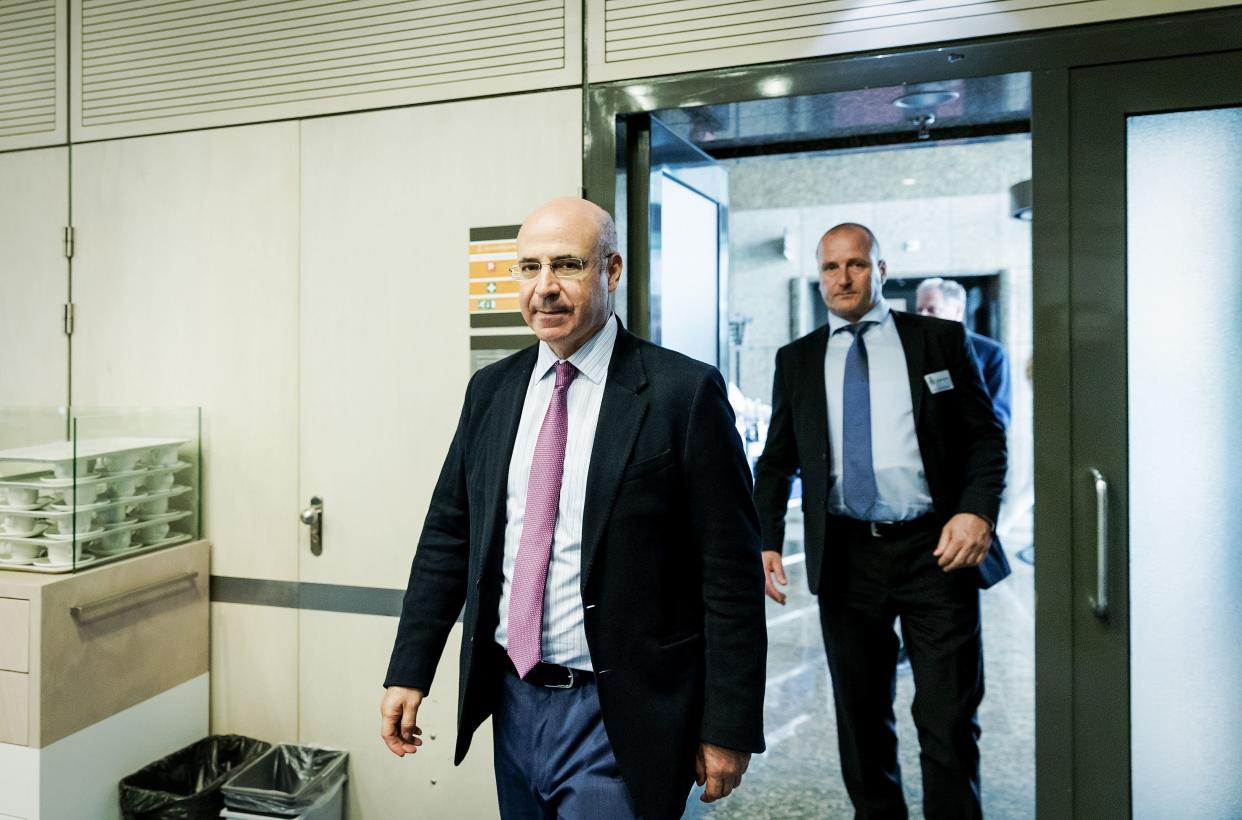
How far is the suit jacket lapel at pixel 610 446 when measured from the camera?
154 cm

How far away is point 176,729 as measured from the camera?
2.74m

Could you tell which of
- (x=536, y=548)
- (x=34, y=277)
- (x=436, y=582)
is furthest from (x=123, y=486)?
(x=536, y=548)

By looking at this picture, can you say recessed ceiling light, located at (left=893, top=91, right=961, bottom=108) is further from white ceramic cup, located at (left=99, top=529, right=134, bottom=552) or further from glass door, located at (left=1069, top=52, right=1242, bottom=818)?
white ceramic cup, located at (left=99, top=529, right=134, bottom=552)

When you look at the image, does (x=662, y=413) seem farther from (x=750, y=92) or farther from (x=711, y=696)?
(x=750, y=92)

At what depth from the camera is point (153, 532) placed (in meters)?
2.76

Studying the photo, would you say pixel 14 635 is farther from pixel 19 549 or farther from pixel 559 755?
pixel 559 755

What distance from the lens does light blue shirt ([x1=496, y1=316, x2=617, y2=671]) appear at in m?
1.58

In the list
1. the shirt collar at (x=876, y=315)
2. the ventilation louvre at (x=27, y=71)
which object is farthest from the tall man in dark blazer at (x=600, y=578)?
the ventilation louvre at (x=27, y=71)

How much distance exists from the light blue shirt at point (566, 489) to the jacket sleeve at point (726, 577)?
0.68 ft

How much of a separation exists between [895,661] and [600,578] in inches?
55.9

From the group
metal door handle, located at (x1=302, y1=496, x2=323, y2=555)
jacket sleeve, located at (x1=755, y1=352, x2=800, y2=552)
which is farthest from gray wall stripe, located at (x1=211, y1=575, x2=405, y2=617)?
jacket sleeve, located at (x1=755, y1=352, x2=800, y2=552)

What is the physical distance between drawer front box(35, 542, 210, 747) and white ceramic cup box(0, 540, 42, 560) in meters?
0.19

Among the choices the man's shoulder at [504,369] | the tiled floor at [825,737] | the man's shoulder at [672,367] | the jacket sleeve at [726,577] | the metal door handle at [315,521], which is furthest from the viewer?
the tiled floor at [825,737]

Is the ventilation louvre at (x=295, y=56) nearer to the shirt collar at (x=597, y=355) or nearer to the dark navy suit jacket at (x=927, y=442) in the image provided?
the shirt collar at (x=597, y=355)
